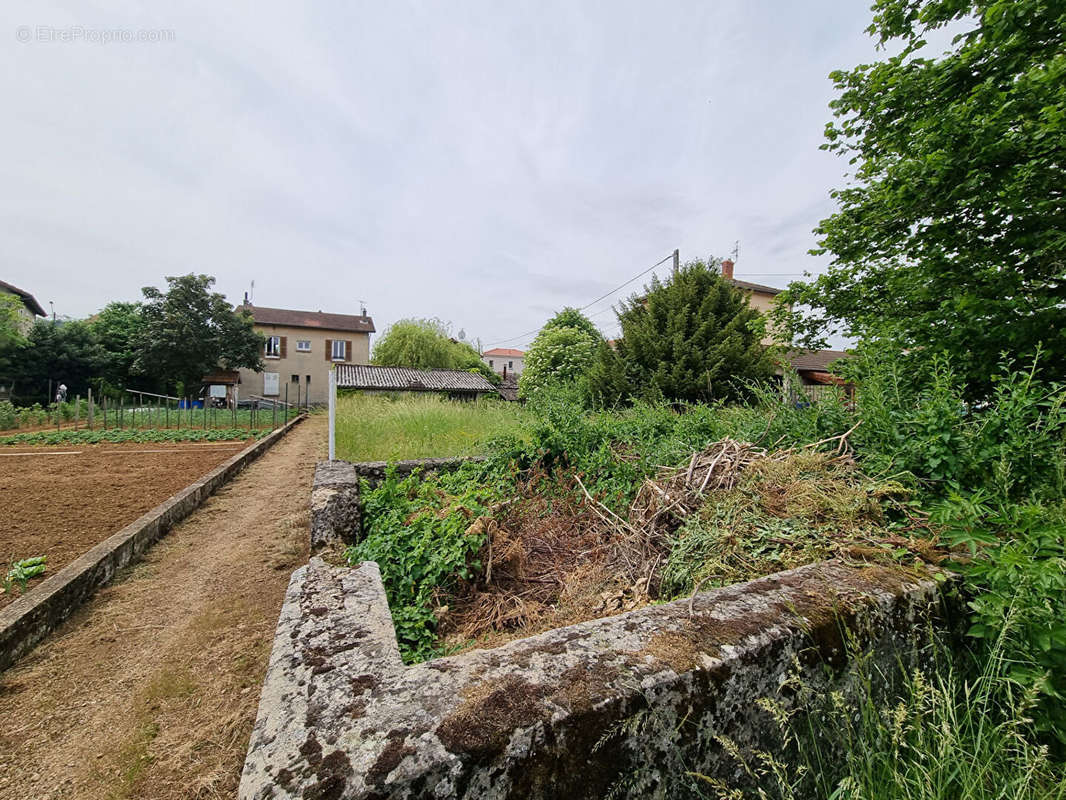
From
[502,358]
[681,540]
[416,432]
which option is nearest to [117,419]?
[416,432]

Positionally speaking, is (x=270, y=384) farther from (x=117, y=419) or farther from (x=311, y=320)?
(x=117, y=419)

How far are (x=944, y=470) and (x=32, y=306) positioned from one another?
54.4m

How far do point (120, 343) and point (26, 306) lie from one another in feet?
56.9

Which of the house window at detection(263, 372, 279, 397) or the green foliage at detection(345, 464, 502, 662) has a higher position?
the house window at detection(263, 372, 279, 397)

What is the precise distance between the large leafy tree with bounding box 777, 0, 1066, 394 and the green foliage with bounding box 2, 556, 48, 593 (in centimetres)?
654

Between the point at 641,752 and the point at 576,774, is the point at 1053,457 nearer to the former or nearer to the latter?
the point at 641,752

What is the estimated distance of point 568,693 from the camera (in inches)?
34.3

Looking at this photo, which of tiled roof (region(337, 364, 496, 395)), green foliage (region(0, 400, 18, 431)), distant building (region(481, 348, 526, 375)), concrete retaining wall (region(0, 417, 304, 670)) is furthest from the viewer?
distant building (region(481, 348, 526, 375))

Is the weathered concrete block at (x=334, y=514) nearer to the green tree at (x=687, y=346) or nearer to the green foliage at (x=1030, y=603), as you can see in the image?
the green foliage at (x=1030, y=603)

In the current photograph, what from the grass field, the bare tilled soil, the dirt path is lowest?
the dirt path

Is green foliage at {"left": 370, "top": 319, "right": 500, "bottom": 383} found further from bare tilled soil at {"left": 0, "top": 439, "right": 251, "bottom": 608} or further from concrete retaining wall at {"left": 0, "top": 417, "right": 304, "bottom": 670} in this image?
concrete retaining wall at {"left": 0, "top": 417, "right": 304, "bottom": 670}

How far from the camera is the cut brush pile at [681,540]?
1.77 m

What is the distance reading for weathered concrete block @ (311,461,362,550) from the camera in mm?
2490

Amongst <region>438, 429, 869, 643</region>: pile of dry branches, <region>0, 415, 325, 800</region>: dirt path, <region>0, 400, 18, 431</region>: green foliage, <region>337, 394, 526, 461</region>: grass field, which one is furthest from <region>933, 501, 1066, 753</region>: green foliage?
<region>0, 400, 18, 431</region>: green foliage
